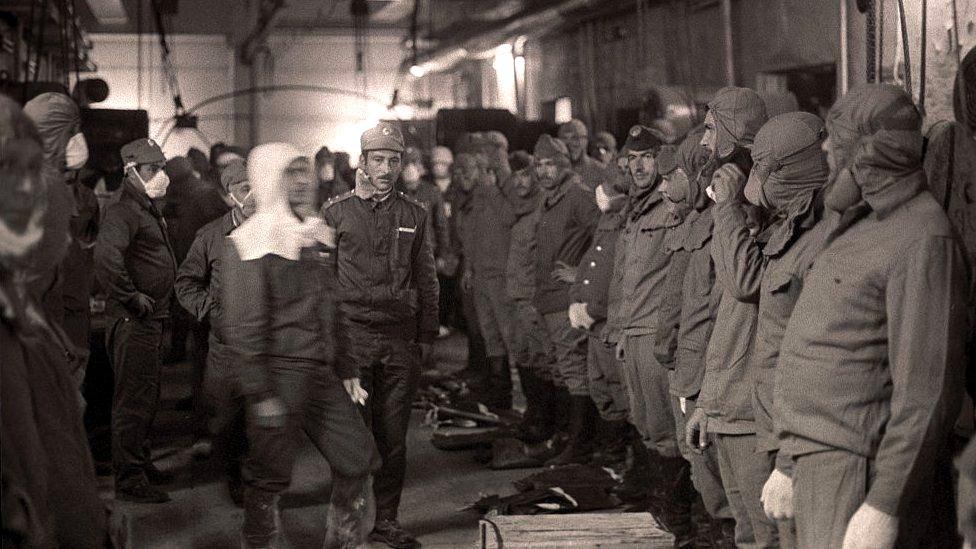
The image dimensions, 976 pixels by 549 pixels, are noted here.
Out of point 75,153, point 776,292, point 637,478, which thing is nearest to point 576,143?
point 637,478

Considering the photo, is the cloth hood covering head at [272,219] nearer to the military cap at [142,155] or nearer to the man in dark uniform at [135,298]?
the man in dark uniform at [135,298]

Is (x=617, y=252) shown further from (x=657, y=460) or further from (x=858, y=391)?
(x=858, y=391)

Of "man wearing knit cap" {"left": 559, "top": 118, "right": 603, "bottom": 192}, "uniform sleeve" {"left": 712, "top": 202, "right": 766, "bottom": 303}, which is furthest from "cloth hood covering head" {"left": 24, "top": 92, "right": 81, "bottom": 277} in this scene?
"man wearing knit cap" {"left": 559, "top": 118, "right": 603, "bottom": 192}

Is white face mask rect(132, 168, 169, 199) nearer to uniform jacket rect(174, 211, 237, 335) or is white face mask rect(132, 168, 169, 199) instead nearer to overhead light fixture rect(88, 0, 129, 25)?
uniform jacket rect(174, 211, 237, 335)

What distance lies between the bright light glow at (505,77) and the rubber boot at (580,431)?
14.6 m

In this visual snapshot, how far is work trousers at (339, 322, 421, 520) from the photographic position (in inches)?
259

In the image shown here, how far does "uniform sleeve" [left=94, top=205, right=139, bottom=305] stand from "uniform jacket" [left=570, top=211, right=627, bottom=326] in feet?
8.79

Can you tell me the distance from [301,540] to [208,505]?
3.60ft

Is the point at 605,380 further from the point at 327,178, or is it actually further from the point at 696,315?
the point at 327,178

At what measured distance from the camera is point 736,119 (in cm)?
534

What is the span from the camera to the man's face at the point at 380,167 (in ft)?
21.6

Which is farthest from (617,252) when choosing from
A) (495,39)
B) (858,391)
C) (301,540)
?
(495,39)

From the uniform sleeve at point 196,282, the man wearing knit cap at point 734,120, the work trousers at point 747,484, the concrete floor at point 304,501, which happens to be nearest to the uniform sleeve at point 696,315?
the man wearing knit cap at point 734,120

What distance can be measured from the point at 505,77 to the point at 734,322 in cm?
1966
